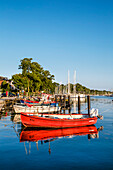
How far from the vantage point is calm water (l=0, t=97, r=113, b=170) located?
45.2 feet

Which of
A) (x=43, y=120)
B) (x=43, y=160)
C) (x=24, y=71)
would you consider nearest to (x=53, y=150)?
(x=43, y=160)

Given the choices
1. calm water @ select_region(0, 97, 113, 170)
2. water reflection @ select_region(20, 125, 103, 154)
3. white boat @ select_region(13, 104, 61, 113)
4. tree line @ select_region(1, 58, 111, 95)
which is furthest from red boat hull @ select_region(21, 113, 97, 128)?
tree line @ select_region(1, 58, 111, 95)

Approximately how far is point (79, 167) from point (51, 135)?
31.1 feet

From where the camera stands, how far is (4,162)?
46.7ft

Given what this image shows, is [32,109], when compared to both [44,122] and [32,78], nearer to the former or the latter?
[44,122]

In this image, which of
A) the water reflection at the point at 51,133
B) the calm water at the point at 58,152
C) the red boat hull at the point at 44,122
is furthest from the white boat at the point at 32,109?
the calm water at the point at 58,152

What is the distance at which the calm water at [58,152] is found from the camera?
13.8 m

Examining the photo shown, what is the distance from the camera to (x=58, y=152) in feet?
54.1

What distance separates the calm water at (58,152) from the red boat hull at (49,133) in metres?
0.12

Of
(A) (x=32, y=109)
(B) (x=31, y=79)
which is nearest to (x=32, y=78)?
(B) (x=31, y=79)

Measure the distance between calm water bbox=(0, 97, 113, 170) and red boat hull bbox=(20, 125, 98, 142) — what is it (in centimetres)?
12

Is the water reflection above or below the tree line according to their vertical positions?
below

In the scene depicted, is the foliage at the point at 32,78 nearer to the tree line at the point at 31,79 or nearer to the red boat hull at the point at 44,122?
the tree line at the point at 31,79

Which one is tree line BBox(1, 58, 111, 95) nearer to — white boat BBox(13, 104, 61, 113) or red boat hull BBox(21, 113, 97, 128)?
white boat BBox(13, 104, 61, 113)
